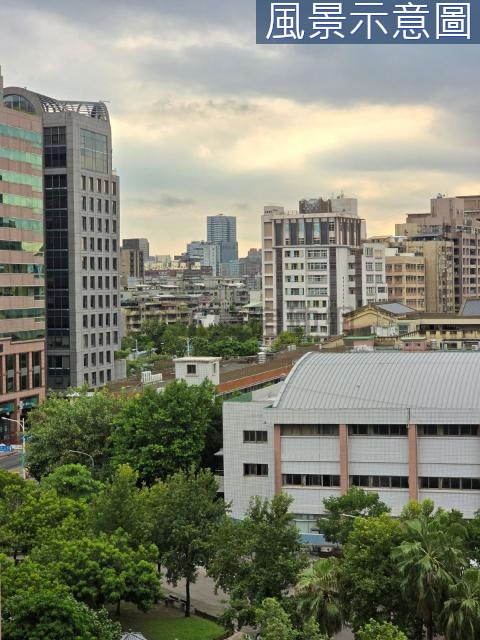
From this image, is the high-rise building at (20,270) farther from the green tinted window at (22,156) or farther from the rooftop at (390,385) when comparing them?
the rooftop at (390,385)

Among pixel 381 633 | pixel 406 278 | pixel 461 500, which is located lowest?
pixel 461 500

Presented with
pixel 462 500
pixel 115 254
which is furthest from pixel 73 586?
pixel 115 254

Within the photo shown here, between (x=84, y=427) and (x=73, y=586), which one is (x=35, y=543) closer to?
(x=73, y=586)

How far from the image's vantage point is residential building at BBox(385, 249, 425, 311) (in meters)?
167

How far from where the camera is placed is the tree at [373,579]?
1289 inches

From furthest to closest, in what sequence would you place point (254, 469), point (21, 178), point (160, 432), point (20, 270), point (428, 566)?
point (21, 178)
point (20, 270)
point (160, 432)
point (254, 469)
point (428, 566)

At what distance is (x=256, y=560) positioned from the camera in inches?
1380

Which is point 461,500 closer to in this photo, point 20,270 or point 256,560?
point 256,560

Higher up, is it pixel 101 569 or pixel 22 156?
pixel 22 156

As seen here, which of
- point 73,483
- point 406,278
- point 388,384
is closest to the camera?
point 73,483

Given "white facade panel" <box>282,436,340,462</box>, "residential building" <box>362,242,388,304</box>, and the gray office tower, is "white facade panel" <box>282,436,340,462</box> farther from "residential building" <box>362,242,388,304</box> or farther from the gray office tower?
"residential building" <box>362,242,388,304</box>

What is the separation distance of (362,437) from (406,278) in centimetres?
12273

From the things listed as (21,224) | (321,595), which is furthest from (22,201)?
(321,595)

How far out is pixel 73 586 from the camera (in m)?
34.8
